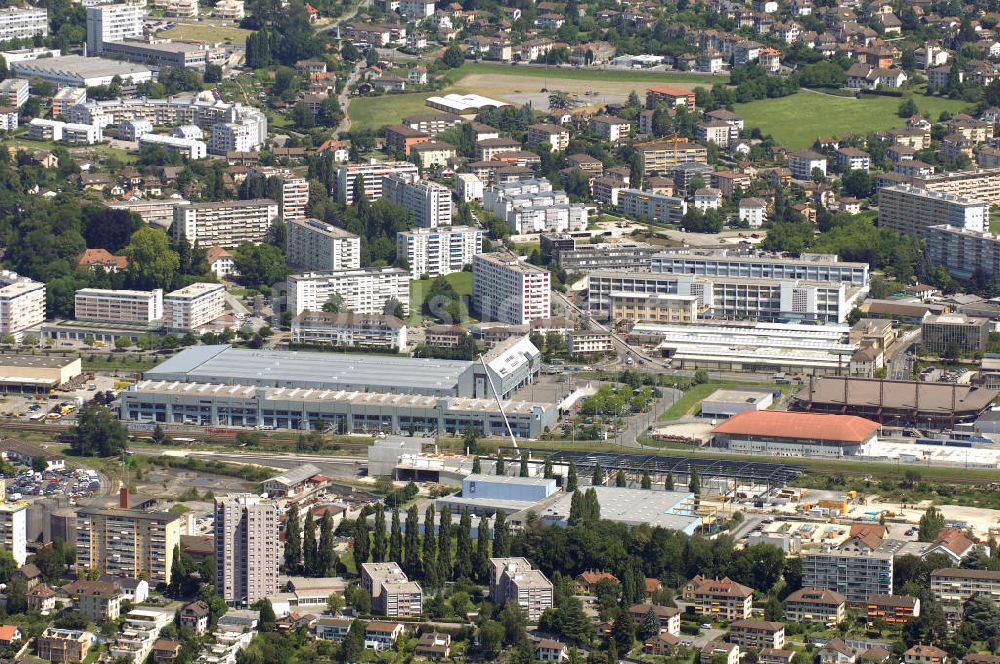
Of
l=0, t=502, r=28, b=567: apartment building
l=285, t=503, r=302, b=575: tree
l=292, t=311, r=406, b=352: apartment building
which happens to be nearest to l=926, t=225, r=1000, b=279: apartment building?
l=292, t=311, r=406, b=352: apartment building

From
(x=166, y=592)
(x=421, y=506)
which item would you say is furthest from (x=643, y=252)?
(x=166, y=592)

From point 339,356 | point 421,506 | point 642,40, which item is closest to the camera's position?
point 421,506

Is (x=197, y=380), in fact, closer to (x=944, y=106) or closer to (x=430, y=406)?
(x=430, y=406)

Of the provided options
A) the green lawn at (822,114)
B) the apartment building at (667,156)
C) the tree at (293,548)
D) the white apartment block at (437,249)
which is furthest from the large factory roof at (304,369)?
the green lawn at (822,114)

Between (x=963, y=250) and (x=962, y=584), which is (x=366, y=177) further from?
(x=962, y=584)

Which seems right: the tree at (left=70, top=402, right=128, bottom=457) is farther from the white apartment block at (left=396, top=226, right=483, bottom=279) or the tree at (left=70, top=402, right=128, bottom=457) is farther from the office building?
the office building

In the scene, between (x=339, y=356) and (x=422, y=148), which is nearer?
(x=339, y=356)

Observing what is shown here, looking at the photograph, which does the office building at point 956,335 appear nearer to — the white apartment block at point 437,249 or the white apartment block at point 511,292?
the white apartment block at point 511,292
